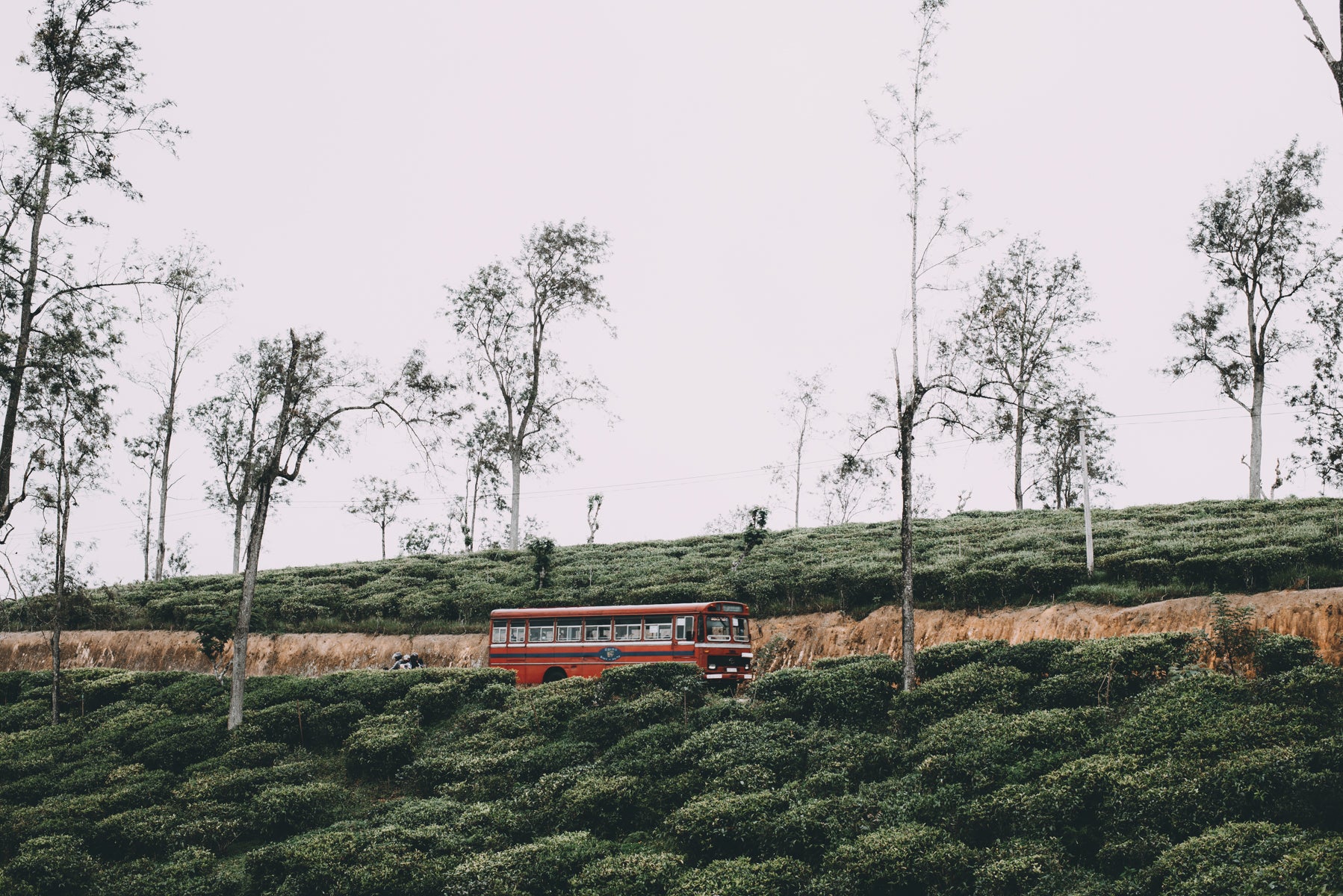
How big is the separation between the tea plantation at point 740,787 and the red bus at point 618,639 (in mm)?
2422

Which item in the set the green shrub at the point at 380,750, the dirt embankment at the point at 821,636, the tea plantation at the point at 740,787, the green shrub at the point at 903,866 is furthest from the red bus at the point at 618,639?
the green shrub at the point at 903,866

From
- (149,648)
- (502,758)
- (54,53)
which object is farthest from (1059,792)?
(149,648)

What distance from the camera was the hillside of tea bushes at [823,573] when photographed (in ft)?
75.2

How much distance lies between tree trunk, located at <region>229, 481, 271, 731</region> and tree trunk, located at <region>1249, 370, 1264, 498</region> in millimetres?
39969

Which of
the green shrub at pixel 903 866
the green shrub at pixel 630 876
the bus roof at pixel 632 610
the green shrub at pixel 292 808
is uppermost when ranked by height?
the bus roof at pixel 632 610

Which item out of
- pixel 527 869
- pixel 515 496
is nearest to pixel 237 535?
pixel 515 496

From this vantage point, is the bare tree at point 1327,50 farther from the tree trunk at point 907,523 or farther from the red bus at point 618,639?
the red bus at point 618,639

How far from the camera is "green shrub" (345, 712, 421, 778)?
64.0ft

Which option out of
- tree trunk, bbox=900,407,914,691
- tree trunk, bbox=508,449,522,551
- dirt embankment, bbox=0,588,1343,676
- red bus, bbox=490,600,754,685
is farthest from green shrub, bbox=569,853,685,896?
tree trunk, bbox=508,449,522,551

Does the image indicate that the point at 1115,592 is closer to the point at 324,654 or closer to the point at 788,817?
the point at 788,817

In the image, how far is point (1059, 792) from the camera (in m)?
11.9

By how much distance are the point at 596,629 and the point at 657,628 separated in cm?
213

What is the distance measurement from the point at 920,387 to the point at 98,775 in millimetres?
20555

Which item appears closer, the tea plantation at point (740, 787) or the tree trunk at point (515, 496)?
the tea plantation at point (740, 787)
